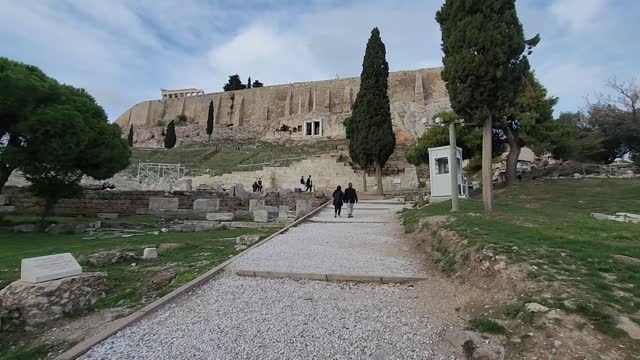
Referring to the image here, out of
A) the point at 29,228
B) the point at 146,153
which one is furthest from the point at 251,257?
the point at 146,153

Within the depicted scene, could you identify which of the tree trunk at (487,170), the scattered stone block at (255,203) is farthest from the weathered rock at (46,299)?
the scattered stone block at (255,203)

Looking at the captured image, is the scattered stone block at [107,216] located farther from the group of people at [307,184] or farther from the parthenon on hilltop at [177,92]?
the parthenon on hilltop at [177,92]

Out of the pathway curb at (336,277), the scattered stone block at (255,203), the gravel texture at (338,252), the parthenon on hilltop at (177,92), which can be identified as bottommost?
the pathway curb at (336,277)

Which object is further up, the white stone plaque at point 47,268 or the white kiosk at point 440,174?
the white kiosk at point 440,174

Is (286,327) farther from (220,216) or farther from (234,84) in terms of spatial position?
(234,84)

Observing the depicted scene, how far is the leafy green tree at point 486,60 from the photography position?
11.5 meters

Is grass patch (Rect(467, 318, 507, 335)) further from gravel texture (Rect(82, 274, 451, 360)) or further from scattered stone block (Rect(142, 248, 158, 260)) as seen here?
scattered stone block (Rect(142, 248, 158, 260))

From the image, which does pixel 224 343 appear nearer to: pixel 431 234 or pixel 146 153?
pixel 431 234

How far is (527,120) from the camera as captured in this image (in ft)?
73.9

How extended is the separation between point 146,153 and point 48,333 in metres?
55.3

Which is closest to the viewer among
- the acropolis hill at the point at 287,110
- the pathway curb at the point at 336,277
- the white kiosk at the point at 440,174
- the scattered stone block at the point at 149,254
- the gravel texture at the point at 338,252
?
the pathway curb at the point at 336,277

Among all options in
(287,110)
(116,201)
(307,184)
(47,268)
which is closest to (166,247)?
(47,268)

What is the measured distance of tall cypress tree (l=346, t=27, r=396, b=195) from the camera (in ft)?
89.7

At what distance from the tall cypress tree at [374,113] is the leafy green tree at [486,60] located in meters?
14.9
